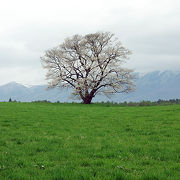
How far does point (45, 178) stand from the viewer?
7.20 m

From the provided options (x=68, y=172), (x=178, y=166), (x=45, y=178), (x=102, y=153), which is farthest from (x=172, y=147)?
(x=45, y=178)

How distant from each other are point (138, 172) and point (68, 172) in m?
2.30

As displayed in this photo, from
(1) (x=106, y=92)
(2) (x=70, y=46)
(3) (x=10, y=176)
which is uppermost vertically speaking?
(2) (x=70, y=46)

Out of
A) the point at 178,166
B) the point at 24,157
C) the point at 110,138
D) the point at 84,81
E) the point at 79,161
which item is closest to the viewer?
the point at 178,166

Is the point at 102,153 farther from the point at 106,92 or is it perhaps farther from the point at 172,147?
the point at 106,92

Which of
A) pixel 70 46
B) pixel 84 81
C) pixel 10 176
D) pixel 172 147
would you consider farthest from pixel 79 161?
pixel 70 46

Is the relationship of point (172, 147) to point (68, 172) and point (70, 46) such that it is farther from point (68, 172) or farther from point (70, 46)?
point (70, 46)

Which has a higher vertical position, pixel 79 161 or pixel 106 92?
pixel 106 92

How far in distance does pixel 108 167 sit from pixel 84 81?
4631cm

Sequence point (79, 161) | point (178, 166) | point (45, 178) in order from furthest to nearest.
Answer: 1. point (79, 161)
2. point (178, 166)
3. point (45, 178)

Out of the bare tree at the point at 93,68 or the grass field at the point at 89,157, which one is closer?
the grass field at the point at 89,157

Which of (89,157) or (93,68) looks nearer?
(89,157)

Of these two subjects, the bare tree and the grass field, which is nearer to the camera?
the grass field

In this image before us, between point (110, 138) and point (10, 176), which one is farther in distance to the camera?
point (110, 138)
